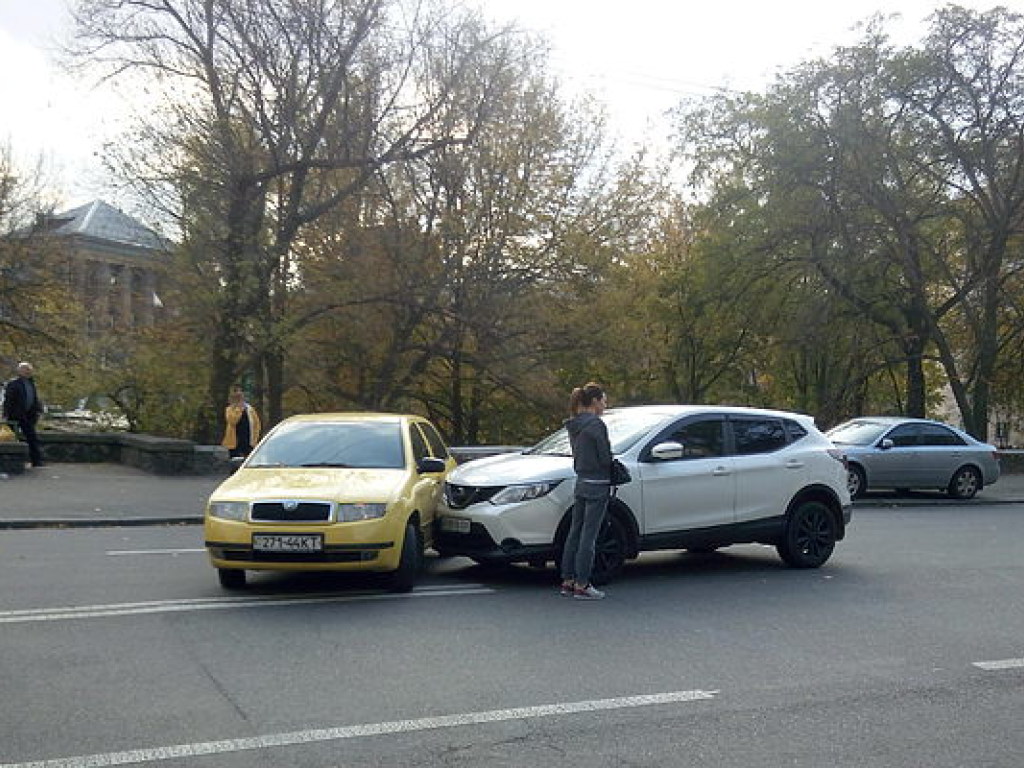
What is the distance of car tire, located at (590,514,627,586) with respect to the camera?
33.2ft

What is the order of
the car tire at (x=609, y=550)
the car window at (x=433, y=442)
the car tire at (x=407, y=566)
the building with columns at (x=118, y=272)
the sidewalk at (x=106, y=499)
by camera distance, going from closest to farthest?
the car tire at (x=407, y=566) → the car tire at (x=609, y=550) → the car window at (x=433, y=442) → the sidewalk at (x=106, y=499) → the building with columns at (x=118, y=272)

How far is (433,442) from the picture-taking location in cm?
1197

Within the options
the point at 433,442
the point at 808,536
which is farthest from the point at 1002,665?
the point at 433,442

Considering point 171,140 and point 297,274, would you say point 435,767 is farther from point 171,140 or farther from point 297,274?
point 297,274

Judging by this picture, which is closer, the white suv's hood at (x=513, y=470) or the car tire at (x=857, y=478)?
the white suv's hood at (x=513, y=470)

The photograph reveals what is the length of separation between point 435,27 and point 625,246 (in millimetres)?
11219

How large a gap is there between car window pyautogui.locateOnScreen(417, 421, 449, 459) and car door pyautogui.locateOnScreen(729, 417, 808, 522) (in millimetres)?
3000

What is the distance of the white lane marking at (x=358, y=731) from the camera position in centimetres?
506

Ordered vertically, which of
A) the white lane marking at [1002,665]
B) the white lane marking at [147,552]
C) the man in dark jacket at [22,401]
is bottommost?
the white lane marking at [1002,665]

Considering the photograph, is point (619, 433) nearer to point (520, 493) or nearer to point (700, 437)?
point (700, 437)

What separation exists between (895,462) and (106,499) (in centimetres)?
1431

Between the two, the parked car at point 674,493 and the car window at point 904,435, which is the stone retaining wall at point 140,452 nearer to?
the parked car at point 674,493

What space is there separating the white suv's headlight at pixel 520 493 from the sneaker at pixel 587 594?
919mm

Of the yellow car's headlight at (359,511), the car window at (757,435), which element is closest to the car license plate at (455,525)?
the yellow car's headlight at (359,511)
